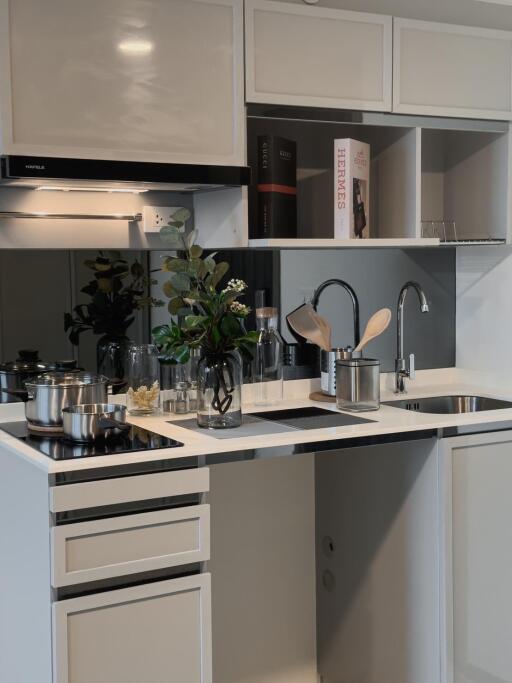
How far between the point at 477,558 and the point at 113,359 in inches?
48.3

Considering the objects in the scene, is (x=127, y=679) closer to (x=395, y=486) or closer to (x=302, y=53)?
(x=395, y=486)

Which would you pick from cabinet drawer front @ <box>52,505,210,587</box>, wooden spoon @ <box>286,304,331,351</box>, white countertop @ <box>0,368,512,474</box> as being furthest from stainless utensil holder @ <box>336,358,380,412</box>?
cabinet drawer front @ <box>52,505,210,587</box>

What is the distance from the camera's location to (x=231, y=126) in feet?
8.93

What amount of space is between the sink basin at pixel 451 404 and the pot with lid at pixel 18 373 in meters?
1.19

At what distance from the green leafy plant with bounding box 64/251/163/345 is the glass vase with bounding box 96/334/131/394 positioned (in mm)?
22

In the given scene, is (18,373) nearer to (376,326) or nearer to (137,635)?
(137,635)

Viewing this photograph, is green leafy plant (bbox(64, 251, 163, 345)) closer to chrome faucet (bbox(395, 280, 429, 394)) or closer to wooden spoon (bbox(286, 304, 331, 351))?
wooden spoon (bbox(286, 304, 331, 351))

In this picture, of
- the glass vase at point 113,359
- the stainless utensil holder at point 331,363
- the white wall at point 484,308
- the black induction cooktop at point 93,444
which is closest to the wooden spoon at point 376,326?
the stainless utensil holder at point 331,363

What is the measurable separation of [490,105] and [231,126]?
3.11 feet

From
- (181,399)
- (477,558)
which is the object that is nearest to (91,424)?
(181,399)

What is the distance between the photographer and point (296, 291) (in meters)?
3.16

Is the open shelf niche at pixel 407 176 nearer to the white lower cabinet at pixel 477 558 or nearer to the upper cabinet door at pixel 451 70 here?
the upper cabinet door at pixel 451 70

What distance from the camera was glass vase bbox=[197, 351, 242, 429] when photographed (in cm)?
260

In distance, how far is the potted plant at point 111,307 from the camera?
2836mm
